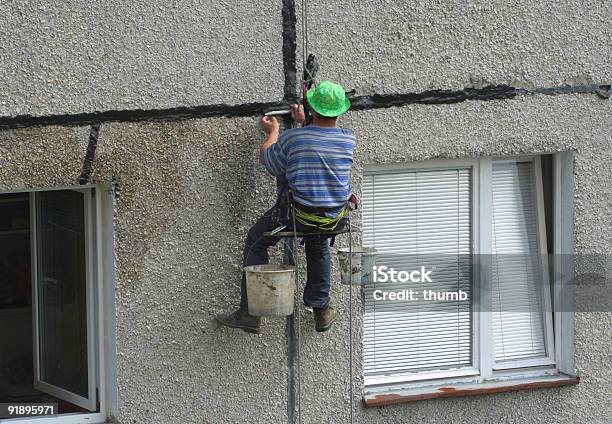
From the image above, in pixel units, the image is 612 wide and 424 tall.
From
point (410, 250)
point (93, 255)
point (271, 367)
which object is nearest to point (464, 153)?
point (410, 250)

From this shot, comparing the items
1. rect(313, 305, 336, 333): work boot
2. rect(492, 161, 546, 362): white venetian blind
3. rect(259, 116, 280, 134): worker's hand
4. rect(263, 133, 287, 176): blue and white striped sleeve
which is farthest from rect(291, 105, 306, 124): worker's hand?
rect(492, 161, 546, 362): white venetian blind

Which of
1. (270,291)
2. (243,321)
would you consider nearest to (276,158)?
(270,291)

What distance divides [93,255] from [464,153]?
2.24 metres

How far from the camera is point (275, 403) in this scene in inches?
216

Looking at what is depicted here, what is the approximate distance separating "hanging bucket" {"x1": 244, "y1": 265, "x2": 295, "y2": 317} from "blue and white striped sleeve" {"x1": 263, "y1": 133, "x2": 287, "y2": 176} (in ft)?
1.73

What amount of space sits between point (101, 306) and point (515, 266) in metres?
2.60

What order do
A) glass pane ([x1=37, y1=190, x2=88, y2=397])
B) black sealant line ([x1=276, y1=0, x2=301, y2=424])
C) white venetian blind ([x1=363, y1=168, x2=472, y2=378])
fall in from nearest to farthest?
black sealant line ([x1=276, y1=0, x2=301, y2=424]), glass pane ([x1=37, y1=190, x2=88, y2=397]), white venetian blind ([x1=363, y1=168, x2=472, y2=378])

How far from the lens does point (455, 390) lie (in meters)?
5.77

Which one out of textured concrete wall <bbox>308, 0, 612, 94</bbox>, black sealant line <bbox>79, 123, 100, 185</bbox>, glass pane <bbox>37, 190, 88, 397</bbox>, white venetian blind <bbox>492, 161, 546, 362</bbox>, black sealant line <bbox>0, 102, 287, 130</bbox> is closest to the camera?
black sealant line <bbox>0, 102, 287, 130</bbox>

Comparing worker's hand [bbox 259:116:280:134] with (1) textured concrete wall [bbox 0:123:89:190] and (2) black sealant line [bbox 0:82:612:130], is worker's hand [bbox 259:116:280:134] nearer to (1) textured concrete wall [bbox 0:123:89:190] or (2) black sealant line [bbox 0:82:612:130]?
(2) black sealant line [bbox 0:82:612:130]

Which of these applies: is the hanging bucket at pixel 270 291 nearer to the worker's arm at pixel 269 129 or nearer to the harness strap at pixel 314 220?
the harness strap at pixel 314 220

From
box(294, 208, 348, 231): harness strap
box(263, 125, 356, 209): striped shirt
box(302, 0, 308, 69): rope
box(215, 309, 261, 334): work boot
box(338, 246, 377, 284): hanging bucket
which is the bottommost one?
box(215, 309, 261, 334): work boot

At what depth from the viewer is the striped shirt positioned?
4.83 meters

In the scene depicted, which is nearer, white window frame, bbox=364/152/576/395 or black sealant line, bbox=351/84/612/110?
black sealant line, bbox=351/84/612/110
